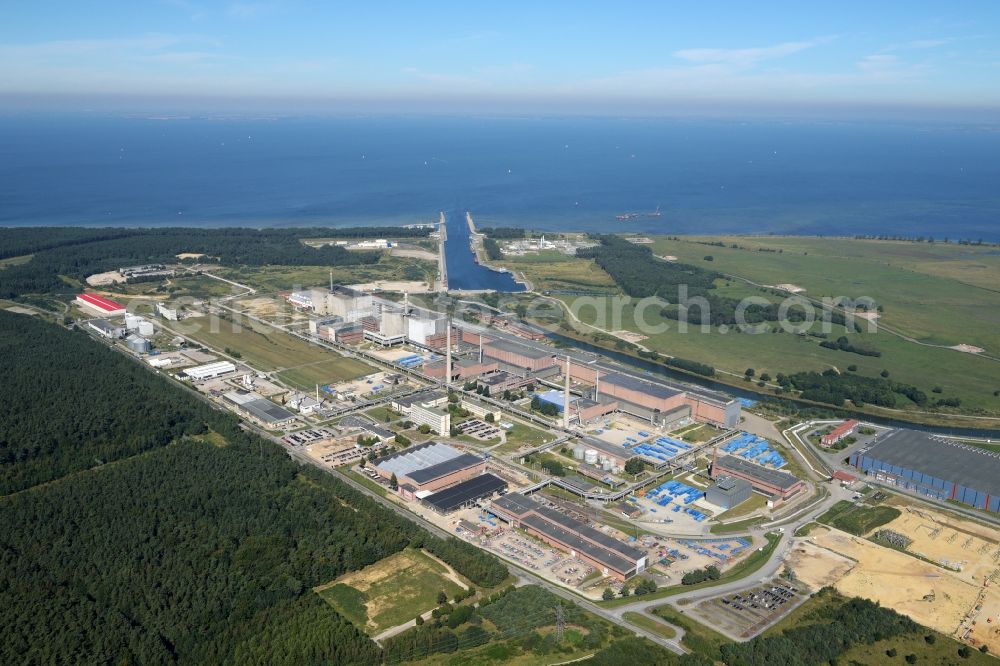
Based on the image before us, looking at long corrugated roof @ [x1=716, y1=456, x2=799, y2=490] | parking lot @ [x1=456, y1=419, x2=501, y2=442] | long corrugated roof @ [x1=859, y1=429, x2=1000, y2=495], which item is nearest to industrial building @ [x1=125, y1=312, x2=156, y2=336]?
parking lot @ [x1=456, y1=419, x2=501, y2=442]

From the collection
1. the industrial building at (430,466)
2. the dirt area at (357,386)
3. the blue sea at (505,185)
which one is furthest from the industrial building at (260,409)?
the blue sea at (505,185)

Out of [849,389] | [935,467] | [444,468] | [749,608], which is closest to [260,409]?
[444,468]

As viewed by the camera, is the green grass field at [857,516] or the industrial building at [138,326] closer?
the green grass field at [857,516]

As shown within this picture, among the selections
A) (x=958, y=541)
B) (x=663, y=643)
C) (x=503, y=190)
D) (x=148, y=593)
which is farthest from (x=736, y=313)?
(x=503, y=190)

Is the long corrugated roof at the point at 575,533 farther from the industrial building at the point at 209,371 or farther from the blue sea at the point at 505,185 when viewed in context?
the blue sea at the point at 505,185

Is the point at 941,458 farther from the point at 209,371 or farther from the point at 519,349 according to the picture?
the point at 209,371

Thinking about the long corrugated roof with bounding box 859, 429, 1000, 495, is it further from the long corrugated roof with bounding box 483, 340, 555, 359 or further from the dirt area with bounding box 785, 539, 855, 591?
the long corrugated roof with bounding box 483, 340, 555, 359
